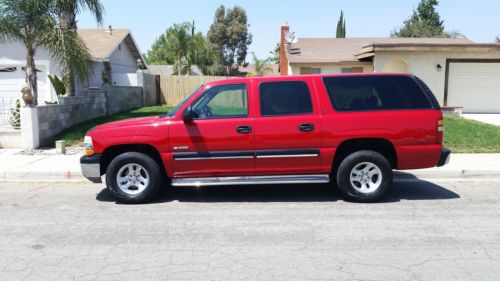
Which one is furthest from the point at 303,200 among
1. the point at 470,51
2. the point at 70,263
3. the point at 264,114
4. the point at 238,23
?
the point at 238,23

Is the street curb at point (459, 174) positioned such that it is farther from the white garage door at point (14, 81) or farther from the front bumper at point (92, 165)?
the white garage door at point (14, 81)

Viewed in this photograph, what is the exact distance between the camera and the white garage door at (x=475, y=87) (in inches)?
706

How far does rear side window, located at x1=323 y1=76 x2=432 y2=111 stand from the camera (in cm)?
639

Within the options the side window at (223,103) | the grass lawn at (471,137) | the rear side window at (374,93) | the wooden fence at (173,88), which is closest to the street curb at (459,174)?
the grass lawn at (471,137)

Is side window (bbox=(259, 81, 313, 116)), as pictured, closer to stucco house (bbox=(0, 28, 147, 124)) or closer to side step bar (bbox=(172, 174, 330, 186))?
side step bar (bbox=(172, 174, 330, 186))

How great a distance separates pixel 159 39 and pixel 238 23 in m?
12.2

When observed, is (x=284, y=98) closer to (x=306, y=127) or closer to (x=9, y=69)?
(x=306, y=127)

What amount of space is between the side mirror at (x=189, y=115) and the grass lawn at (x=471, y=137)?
720 cm

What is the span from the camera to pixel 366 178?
21.3ft

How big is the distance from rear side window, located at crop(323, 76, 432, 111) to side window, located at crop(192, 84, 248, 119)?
1294 millimetres

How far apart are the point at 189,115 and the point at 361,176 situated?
2.75m

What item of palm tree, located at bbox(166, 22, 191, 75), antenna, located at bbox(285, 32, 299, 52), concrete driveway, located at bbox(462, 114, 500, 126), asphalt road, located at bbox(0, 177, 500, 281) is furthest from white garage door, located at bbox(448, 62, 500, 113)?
palm tree, located at bbox(166, 22, 191, 75)

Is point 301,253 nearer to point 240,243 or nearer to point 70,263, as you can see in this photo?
point 240,243

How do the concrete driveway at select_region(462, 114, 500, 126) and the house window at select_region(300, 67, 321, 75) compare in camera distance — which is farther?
the house window at select_region(300, 67, 321, 75)
